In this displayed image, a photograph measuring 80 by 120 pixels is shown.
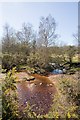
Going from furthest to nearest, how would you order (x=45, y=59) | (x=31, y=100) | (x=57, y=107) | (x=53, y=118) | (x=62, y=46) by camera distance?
(x=62, y=46) → (x=45, y=59) → (x=31, y=100) → (x=57, y=107) → (x=53, y=118)

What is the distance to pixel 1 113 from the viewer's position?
330 centimetres

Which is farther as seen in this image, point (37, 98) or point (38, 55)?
point (38, 55)

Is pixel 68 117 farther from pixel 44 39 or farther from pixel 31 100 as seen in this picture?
pixel 44 39

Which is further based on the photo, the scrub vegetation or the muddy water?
the scrub vegetation

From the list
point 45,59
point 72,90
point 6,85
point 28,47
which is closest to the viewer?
point 6,85

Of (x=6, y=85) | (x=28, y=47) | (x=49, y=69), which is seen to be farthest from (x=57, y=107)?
(x=28, y=47)

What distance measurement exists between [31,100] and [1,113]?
249 centimetres

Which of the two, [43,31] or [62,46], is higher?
[43,31]

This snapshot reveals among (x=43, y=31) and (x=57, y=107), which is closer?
(x=57, y=107)

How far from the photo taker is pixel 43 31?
1462 centimetres

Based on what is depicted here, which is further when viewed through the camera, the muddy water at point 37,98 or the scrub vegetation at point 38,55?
the scrub vegetation at point 38,55

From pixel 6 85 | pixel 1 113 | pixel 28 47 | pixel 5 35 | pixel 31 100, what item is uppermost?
pixel 5 35

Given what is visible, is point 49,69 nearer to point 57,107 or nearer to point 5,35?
point 5,35

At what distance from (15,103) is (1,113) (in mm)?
444
